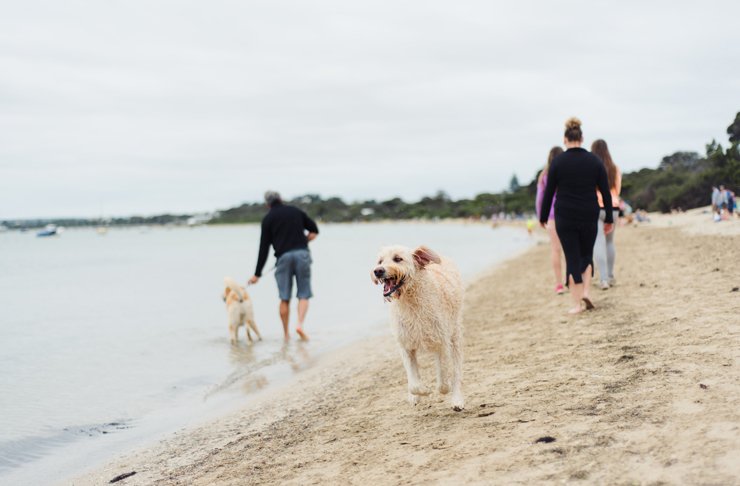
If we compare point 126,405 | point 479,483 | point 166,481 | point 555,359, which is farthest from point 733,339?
point 126,405

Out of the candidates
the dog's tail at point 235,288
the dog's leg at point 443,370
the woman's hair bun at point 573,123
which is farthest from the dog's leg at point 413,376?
the dog's tail at point 235,288

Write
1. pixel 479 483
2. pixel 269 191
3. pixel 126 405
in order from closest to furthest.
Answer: pixel 479 483
pixel 126 405
pixel 269 191

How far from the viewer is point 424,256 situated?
4031mm

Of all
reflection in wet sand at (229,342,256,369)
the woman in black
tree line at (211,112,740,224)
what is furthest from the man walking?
tree line at (211,112,740,224)

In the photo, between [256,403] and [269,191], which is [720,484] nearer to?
[256,403]

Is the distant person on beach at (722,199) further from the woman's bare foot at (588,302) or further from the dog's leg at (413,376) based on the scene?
the dog's leg at (413,376)

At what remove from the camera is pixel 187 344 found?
959 cm

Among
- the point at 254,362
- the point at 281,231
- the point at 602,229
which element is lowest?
the point at 254,362

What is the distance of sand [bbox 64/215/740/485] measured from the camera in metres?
2.50

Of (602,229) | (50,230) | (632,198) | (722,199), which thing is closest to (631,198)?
(632,198)

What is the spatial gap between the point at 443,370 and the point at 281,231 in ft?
16.3

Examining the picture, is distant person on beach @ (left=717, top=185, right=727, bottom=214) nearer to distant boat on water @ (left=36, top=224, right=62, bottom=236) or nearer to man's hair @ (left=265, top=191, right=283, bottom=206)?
man's hair @ (left=265, top=191, right=283, bottom=206)

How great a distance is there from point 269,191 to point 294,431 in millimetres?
5113

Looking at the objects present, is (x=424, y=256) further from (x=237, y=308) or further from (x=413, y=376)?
(x=237, y=308)
